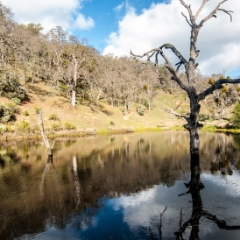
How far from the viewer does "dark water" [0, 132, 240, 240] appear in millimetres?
9711

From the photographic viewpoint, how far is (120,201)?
13.3 metres

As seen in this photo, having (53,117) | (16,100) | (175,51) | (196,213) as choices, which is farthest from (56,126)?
(196,213)

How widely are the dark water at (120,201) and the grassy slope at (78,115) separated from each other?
33019mm

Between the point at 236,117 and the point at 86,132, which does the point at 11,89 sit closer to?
the point at 86,132

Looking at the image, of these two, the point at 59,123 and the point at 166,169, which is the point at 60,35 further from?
the point at 166,169

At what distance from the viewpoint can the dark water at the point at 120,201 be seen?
31.9 ft

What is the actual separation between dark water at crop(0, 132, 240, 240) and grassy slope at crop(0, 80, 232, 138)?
1300 inches

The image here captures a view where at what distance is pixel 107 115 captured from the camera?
7131 centimetres

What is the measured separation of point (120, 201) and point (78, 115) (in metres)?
52.0

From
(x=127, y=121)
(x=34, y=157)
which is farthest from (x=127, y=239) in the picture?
(x=127, y=121)

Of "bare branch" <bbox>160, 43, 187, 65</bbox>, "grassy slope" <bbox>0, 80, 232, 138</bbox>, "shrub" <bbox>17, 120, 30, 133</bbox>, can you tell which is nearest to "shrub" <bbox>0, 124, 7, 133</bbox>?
"grassy slope" <bbox>0, 80, 232, 138</bbox>

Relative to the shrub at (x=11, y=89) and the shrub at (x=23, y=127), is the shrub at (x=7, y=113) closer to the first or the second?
the shrub at (x=23, y=127)

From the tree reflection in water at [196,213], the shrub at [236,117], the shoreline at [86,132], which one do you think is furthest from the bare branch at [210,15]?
the shrub at [236,117]

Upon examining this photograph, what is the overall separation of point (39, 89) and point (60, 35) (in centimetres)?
2374
